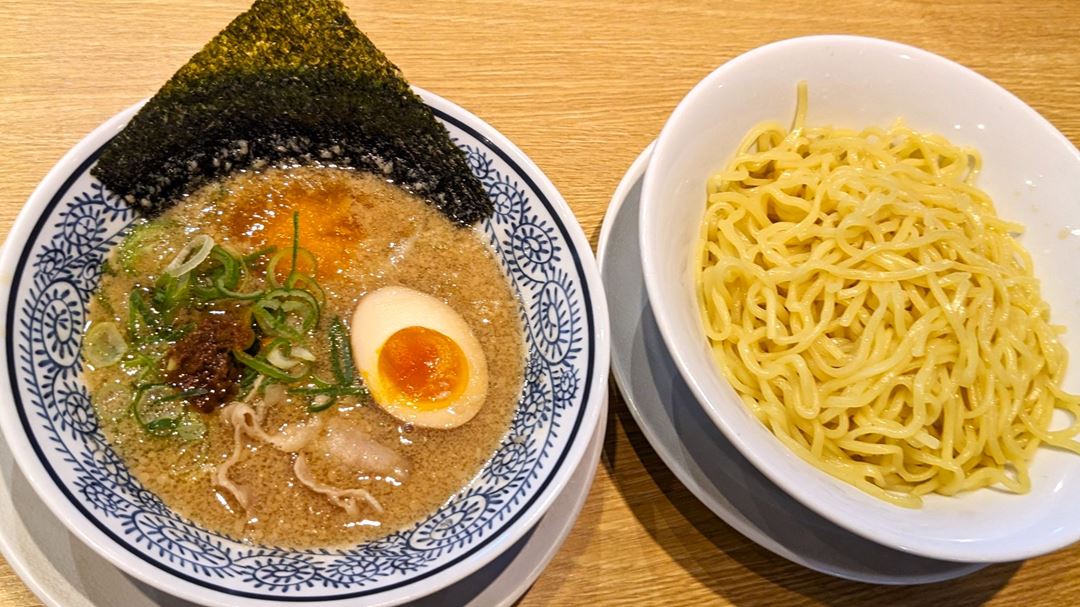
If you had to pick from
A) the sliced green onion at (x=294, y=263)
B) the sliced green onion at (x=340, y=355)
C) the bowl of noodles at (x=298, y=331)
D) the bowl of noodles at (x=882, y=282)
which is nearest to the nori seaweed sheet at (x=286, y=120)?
the bowl of noodles at (x=298, y=331)

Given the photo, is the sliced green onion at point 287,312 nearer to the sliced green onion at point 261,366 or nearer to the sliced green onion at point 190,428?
the sliced green onion at point 261,366

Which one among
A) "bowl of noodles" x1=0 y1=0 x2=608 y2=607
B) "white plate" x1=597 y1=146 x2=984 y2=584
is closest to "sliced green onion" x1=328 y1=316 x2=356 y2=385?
"bowl of noodles" x1=0 y1=0 x2=608 y2=607

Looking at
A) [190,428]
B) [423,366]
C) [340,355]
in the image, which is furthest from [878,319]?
[190,428]

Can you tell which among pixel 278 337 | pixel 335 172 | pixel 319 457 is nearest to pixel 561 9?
pixel 335 172

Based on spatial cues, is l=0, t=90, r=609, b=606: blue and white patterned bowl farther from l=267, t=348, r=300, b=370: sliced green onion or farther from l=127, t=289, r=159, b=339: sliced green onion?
l=267, t=348, r=300, b=370: sliced green onion

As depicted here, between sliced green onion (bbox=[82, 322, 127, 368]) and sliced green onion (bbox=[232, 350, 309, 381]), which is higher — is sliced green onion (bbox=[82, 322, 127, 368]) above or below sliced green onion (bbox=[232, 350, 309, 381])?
above

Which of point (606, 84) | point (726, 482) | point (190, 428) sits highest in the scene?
point (606, 84)

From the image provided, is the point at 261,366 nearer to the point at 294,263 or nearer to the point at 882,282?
the point at 294,263
